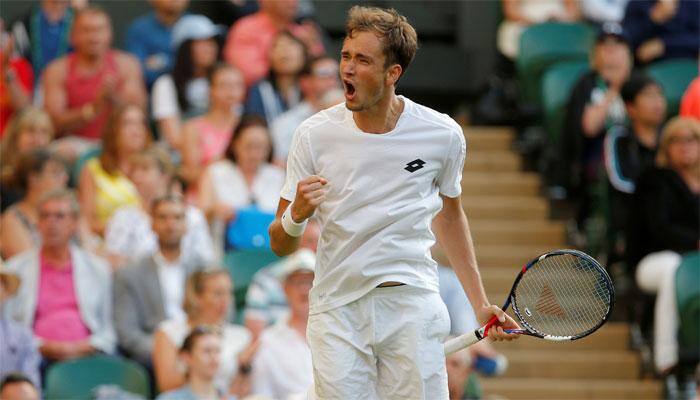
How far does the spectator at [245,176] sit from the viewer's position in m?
9.98

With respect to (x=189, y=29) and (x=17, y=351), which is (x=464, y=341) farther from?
(x=189, y=29)

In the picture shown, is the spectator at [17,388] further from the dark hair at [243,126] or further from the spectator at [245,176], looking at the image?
the dark hair at [243,126]

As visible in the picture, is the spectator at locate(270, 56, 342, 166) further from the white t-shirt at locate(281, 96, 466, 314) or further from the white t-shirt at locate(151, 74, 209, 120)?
the white t-shirt at locate(281, 96, 466, 314)

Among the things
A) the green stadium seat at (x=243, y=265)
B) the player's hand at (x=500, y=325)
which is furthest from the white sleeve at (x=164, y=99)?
the player's hand at (x=500, y=325)

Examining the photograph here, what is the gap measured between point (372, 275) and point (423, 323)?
9.5 inches

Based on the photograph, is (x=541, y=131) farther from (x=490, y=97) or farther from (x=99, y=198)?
(x=99, y=198)

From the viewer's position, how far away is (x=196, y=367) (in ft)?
26.8

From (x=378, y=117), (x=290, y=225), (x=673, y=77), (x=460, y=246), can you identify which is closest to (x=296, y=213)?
(x=290, y=225)

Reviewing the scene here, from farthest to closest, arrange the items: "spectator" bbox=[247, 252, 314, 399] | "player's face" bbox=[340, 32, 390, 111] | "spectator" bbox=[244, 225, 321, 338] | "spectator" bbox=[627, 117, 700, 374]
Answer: "spectator" bbox=[627, 117, 700, 374]
"spectator" bbox=[244, 225, 321, 338]
"spectator" bbox=[247, 252, 314, 399]
"player's face" bbox=[340, 32, 390, 111]

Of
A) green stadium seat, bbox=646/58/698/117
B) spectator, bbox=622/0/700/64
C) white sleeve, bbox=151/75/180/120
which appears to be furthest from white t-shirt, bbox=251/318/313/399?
spectator, bbox=622/0/700/64

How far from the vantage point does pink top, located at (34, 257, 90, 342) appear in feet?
28.8

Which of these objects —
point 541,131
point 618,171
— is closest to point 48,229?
point 618,171

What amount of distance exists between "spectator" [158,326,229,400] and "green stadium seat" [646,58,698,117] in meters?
4.77

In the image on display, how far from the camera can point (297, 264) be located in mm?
8773
